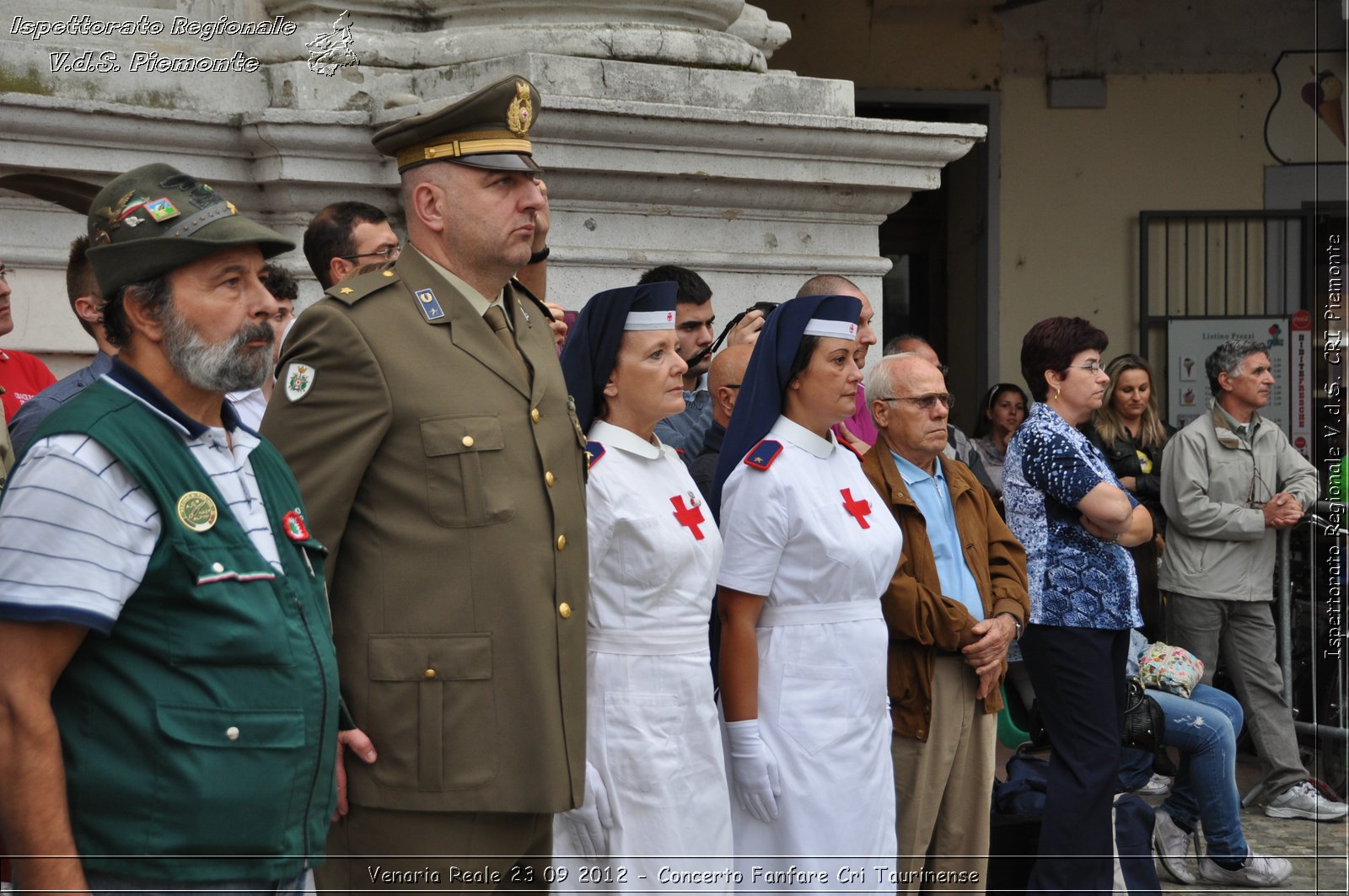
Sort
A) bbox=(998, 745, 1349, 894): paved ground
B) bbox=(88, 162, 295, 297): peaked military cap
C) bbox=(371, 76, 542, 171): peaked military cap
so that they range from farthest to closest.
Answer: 1. bbox=(998, 745, 1349, 894): paved ground
2. bbox=(371, 76, 542, 171): peaked military cap
3. bbox=(88, 162, 295, 297): peaked military cap

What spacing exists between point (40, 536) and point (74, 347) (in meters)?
2.30

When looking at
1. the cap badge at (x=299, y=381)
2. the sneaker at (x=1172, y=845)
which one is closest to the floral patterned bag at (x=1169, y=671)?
the sneaker at (x=1172, y=845)

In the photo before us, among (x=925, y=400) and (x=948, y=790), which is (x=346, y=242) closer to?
(x=925, y=400)

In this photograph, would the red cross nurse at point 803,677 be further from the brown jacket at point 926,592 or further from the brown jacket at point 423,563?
the brown jacket at point 423,563

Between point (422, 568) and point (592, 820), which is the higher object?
point (422, 568)

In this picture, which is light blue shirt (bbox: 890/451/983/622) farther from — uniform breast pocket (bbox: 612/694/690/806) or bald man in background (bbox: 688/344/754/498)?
uniform breast pocket (bbox: 612/694/690/806)

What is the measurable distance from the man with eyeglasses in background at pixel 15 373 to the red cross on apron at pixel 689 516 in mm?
1532

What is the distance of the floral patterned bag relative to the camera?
5180mm

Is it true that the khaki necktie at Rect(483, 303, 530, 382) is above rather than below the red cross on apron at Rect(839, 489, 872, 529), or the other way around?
above

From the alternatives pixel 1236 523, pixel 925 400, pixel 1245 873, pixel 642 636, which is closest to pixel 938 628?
pixel 925 400

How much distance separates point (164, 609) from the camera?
7.02ft

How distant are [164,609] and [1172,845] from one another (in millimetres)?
4210

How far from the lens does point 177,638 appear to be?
2137 millimetres

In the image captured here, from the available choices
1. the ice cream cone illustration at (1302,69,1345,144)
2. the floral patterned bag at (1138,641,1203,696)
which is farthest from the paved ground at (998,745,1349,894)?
the ice cream cone illustration at (1302,69,1345,144)
